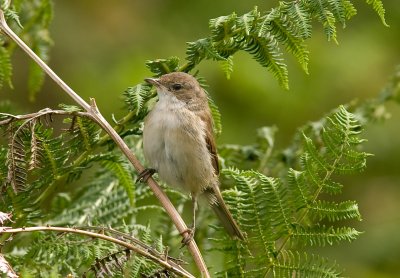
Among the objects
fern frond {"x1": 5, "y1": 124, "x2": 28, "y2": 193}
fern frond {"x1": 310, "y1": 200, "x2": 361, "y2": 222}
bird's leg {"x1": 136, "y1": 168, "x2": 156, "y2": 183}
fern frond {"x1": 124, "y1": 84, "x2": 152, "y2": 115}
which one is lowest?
fern frond {"x1": 5, "y1": 124, "x2": 28, "y2": 193}

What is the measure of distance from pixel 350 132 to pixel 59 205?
5.46 feet

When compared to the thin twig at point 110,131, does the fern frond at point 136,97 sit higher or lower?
higher

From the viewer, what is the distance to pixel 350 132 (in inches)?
123

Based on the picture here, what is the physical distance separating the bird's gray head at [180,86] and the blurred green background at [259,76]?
245 cm

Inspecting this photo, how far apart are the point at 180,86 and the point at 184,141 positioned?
269mm

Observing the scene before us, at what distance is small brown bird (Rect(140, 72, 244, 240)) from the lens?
4066 millimetres

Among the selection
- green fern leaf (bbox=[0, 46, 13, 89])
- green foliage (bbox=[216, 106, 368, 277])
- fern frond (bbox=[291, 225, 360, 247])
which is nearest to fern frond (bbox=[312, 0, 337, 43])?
green foliage (bbox=[216, 106, 368, 277])

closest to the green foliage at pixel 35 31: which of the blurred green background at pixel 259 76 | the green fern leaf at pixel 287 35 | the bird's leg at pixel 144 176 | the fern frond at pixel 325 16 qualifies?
the bird's leg at pixel 144 176

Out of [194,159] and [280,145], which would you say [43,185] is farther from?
[280,145]

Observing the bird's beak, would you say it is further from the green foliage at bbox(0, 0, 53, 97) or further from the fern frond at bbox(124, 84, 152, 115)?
the green foliage at bbox(0, 0, 53, 97)

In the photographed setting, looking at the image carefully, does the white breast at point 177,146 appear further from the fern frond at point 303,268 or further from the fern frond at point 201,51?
the fern frond at point 303,268

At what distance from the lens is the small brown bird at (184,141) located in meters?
4.07

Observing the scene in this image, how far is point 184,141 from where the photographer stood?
4230 millimetres

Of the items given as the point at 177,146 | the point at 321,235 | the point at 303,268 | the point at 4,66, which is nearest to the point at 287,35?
the point at 321,235
